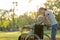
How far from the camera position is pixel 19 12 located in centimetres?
260

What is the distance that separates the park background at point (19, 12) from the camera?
257 centimetres

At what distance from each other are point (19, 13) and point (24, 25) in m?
0.17

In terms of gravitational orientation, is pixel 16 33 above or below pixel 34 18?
below

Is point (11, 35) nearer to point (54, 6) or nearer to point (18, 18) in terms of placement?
point (18, 18)

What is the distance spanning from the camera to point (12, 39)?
100.0 inches

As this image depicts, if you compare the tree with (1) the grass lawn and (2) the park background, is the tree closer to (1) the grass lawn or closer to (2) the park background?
(2) the park background

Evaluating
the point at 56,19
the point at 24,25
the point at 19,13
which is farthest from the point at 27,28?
the point at 56,19

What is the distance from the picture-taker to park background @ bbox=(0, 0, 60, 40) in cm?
257

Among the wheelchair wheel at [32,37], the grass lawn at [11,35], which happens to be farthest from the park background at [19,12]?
the wheelchair wheel at [32,37]

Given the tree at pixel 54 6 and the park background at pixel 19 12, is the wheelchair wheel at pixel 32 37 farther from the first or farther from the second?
the tree at pixel 54 6

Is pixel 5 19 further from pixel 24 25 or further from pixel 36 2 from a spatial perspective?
pixel 36 2

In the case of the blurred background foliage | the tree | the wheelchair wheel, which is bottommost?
the wheelchair wheel

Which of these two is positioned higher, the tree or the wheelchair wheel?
the tree

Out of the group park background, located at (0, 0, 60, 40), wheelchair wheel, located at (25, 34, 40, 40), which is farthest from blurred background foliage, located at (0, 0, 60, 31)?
wheelchair wheel, located at (25, 34, 40, 40)
